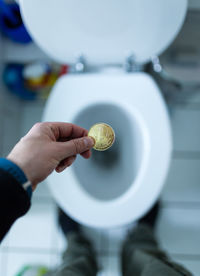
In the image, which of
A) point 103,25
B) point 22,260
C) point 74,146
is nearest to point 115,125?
point 103,25

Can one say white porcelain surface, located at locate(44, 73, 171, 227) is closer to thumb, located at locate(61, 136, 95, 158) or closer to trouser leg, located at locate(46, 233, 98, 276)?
trouser leg, located at locate(46, 233, 98, 276)

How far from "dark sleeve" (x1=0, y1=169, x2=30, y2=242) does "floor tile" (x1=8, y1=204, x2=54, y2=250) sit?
766mm

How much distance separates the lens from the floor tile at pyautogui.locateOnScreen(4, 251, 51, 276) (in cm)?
107

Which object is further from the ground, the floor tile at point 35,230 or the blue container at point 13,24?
the blue container at point 13,24

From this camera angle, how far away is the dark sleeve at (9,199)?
341 mm

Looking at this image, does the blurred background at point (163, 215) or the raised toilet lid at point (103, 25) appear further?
the blurred background at point (163, 215)

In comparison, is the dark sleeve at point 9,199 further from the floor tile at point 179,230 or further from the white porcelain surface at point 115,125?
the floor tile at point 179,230

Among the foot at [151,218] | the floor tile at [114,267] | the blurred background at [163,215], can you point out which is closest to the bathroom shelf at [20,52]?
the blurred background at [163,215]

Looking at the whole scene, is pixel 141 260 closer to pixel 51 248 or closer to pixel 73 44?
pixel 51 248

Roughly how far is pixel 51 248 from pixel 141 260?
17.9 inches

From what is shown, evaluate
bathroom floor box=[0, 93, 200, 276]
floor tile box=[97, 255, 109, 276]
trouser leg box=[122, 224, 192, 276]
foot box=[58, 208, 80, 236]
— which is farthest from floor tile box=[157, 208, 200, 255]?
foot box=[58, 208, 80, 236]

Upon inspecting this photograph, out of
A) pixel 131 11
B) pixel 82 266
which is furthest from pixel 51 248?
pixel 131 11

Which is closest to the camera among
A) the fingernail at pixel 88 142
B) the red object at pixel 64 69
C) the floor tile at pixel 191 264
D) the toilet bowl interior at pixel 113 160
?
the fingernail at pixel 88 142

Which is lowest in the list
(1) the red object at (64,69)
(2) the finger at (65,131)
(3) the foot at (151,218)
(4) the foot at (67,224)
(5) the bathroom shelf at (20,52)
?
(3) the foot at (151,218)
